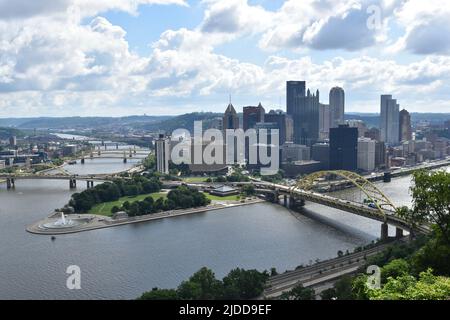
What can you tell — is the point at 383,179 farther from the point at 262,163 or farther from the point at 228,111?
the point at 228,111

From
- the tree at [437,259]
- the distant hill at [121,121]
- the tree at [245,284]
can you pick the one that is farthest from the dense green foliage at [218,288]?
the distant hill at [121,121]

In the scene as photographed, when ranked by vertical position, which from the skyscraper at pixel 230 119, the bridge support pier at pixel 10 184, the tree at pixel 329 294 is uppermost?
the skyscraper at pixel 230 119

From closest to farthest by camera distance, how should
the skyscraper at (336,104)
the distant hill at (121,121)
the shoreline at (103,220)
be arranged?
the shoreline at (103,220) < the skyscraper at (336,104) < the distant hill at (121,121)

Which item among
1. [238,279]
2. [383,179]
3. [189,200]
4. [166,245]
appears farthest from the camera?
[383,179]

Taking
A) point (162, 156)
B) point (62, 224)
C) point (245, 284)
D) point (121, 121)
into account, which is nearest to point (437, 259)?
point (245, 284)

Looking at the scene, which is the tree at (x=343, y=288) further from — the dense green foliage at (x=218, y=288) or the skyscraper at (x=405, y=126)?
the skyscraper at (x=405, y=126)

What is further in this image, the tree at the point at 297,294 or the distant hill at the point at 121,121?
the distant hill at the point at 121,121

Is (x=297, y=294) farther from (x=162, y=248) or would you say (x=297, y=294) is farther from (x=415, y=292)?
(x=415, y=292)
